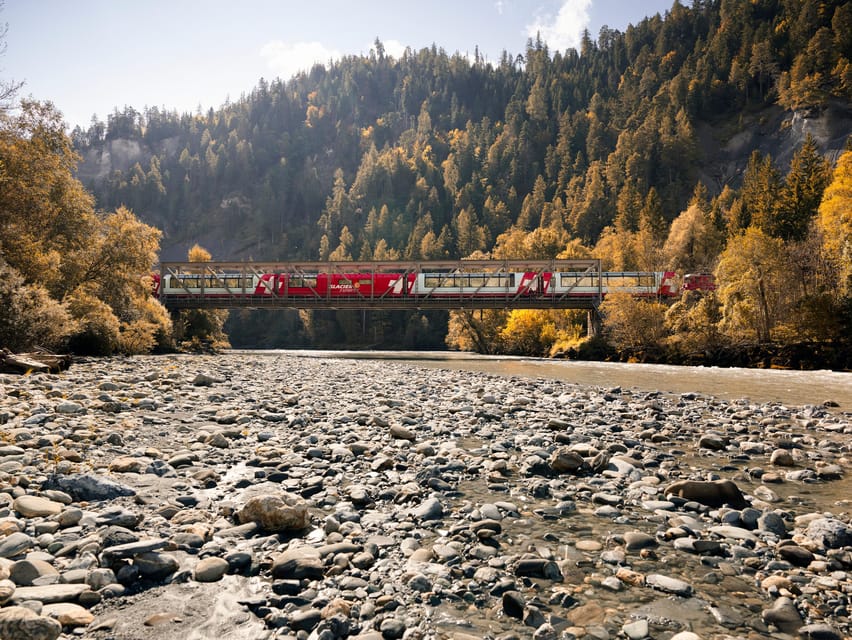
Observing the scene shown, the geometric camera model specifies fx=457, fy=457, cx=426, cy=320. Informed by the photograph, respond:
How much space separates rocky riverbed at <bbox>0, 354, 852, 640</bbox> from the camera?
2822 millimetres

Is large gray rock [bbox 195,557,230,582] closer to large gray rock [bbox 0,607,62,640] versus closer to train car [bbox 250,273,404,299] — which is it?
large gray rock [bbox 0,607,62,640]

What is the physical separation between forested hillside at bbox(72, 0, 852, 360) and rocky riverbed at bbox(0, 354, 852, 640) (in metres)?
53.2

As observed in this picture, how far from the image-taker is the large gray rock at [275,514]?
13.2 feet

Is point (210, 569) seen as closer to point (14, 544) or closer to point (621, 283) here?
point (14, 544)

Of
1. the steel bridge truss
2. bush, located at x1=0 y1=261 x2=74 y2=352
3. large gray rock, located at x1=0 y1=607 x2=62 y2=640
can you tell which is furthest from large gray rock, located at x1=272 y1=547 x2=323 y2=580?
the steel bridge truss

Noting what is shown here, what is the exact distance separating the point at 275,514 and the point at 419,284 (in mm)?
43865

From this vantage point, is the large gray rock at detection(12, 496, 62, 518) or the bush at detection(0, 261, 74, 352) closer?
the large gray rock at detection(12, 496, 62, 518)

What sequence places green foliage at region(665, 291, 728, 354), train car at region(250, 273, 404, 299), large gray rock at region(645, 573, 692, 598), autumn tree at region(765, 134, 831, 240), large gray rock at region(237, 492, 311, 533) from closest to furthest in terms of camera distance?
large gray rock at region(645, 573, 692, 598)
large gray rock at region(237, 492, 311, 533)
green foliage at region(665, 291, 728, 354)
train car at region(250, 273, 404, 299)
autumn tree at region(765, 134, 831, 240)

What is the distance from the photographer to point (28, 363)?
1273cm

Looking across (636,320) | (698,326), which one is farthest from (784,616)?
(636,320)

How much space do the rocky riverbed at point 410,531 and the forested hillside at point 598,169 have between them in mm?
53187

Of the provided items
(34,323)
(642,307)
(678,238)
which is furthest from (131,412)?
(678,238)

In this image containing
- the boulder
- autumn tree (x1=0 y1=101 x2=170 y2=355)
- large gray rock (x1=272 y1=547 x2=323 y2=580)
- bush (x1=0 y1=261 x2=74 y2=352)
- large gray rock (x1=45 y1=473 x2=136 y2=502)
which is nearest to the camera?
large gray rock (x1=272 y1=547 x2=323 y2=580)

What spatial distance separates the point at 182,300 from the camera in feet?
159
